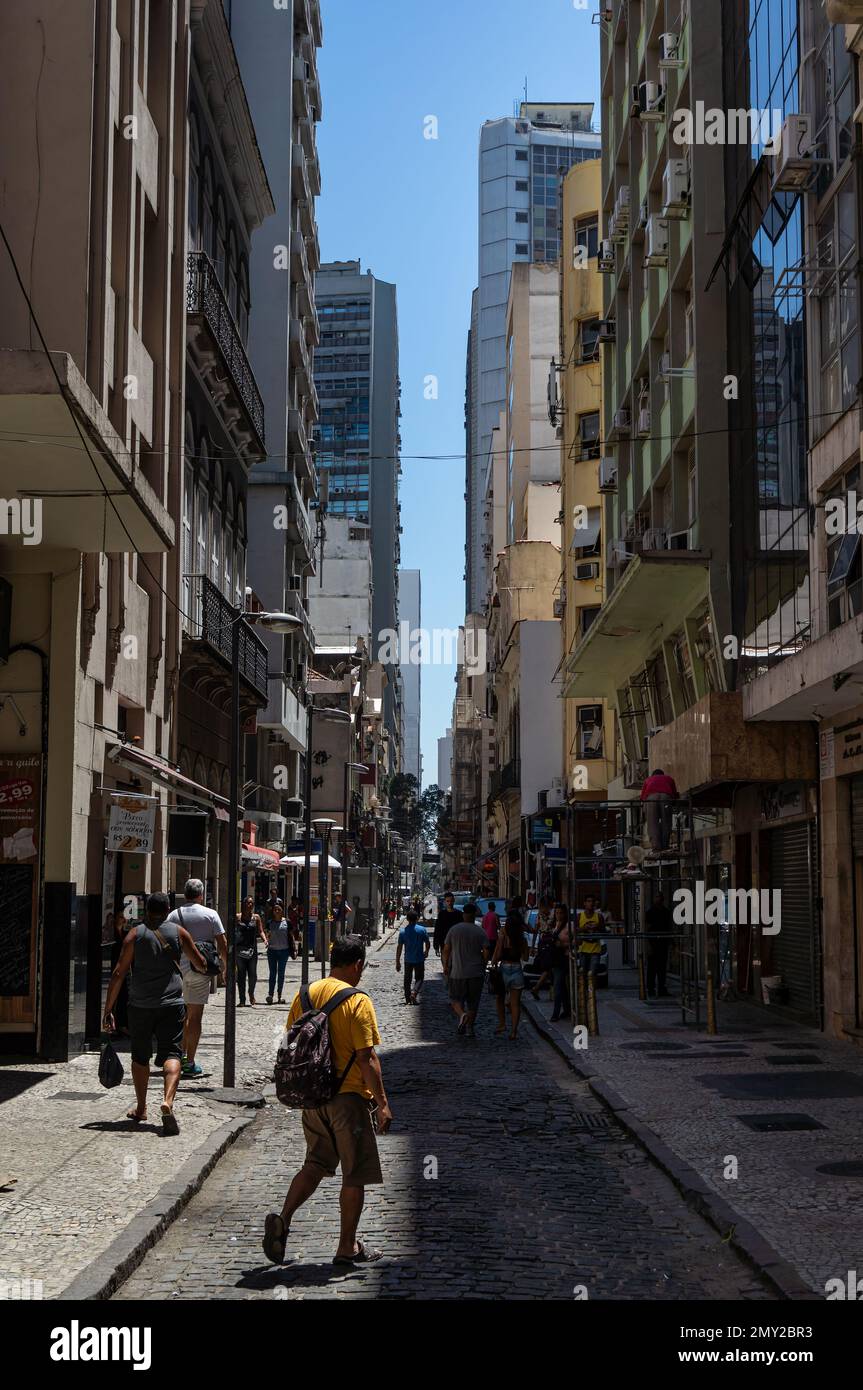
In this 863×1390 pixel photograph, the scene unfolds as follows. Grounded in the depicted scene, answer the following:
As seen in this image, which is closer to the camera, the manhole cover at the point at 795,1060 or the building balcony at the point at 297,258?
the manhole cover at the point at 795,1060

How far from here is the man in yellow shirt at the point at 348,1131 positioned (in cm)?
745

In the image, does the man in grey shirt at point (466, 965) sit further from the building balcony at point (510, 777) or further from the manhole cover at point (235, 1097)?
the building balcony at point (510, 777)

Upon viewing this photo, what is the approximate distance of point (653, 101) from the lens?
97.8 feet

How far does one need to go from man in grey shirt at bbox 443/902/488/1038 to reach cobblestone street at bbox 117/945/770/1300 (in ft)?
14.8

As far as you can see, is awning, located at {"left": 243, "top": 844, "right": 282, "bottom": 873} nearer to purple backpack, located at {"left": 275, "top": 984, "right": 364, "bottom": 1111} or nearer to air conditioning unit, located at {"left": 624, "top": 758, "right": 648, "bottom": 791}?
air conditioning unit, located at {"left": 624, "top": 758, "right": 648, "bottom": 791}

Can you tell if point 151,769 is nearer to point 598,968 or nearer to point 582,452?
point 598,968

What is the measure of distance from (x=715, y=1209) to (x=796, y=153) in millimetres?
13377

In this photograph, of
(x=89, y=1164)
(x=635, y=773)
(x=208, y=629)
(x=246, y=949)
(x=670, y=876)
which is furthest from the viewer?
(x=635, y=773)

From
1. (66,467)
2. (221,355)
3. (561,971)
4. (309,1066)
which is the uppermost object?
(221,355)

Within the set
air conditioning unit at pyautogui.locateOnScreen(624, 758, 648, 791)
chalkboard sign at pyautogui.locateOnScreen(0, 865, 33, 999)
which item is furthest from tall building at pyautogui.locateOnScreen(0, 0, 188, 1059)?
air conditioning unit at pyautogui.locateOnScreen(624, 758, 648, 791)

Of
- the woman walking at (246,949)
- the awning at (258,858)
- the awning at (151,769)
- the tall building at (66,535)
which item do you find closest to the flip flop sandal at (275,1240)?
the tall building at (66,535)

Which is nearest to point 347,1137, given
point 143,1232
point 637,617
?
point 143,1232
